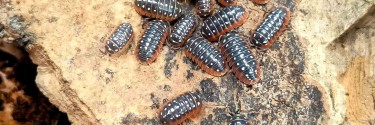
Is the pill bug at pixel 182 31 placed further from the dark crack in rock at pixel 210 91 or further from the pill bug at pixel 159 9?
the dark crack in rock at pixel 210 91

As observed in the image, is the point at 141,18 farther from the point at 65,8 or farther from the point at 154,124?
the point at 154,124

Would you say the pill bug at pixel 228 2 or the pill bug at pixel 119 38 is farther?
the pill bug at pixel 228 2

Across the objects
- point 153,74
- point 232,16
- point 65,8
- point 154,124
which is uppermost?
point 232,16

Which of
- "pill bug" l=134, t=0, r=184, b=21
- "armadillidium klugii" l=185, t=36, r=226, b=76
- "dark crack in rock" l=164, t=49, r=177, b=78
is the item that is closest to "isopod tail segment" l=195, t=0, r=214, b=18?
"pill bug" l=134, t=0, r=184, b=21

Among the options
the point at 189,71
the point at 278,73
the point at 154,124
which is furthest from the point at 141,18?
the point at 278,73


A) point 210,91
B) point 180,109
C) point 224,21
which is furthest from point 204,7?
point 180,109

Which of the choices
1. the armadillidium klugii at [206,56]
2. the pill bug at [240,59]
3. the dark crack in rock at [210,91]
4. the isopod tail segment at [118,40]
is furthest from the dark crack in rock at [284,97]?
the isopod tail segment at [118,40]

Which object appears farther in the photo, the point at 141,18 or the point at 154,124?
the point at 141,18
